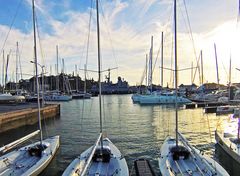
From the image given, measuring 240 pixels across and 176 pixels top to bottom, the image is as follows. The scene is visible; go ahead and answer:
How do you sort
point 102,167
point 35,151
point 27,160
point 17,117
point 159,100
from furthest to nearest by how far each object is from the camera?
point 159,100 → point 17,117 → point 35,151 → point 27,160 → point 102,167

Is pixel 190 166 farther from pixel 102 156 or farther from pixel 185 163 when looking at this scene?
pixel 102 156

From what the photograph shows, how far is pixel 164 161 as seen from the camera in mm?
13156

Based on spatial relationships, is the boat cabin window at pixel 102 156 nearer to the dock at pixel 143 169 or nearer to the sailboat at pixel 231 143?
the dock at pixel 143 169

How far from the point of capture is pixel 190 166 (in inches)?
Result: 511

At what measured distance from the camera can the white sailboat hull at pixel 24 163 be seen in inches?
511

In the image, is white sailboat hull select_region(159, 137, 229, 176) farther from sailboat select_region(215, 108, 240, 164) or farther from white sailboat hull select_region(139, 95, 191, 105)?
white sailboat hull select_region(139, 95, 191, 105)

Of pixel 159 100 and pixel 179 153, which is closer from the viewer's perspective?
pixel 179 153

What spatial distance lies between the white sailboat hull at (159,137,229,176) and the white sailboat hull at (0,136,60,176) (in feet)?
18.5

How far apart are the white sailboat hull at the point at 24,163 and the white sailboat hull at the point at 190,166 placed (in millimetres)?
5645

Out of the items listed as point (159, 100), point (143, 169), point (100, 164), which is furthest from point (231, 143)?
point (159, 100)

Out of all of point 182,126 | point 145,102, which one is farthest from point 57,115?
point 145,102

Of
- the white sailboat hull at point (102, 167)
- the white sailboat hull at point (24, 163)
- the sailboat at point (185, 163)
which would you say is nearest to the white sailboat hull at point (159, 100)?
the white sailboat hull at point (24, 163)

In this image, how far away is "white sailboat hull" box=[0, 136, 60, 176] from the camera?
1297 centimetres

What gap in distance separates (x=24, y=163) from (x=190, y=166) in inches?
313
